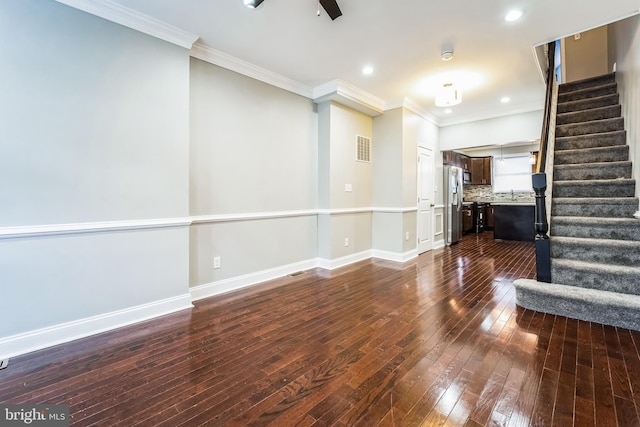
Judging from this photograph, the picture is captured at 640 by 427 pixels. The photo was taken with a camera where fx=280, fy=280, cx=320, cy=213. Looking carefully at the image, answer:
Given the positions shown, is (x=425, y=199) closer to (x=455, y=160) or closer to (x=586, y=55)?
(x=455, y=160)

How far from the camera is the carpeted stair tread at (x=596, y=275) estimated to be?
8.38 feet

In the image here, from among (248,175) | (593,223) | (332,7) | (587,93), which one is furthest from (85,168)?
(587,93)

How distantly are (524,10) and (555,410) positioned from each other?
310 centimetres

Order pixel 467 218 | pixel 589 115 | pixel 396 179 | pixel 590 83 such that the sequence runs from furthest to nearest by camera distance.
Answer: pixel 467 218
pixel 396 179
pixel 590 83
pixel 589 115

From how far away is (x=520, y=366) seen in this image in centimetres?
187

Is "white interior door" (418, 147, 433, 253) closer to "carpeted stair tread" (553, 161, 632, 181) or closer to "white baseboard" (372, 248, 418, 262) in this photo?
"white baseboard" (372, 248, 418, 262)

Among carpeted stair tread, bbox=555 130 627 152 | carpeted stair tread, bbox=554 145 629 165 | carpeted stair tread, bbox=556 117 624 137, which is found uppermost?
carpeted stair tread, bbox=556 117 624 137

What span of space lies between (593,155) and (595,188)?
62 cm

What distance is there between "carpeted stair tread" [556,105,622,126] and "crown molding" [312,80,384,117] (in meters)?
2.81

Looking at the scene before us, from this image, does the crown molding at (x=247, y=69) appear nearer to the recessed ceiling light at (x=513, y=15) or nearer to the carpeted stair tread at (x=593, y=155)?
the recessed ceiling light at (x=513, y=15)

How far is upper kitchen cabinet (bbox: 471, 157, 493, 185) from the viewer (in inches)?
340

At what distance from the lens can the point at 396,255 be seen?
4.96 m

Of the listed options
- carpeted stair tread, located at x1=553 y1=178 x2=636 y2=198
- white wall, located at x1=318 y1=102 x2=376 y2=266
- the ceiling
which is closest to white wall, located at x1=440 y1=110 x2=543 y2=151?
the ceiling

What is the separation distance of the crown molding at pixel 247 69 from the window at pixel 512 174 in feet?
23.6
